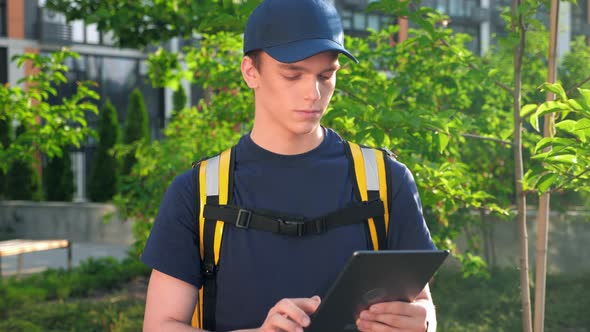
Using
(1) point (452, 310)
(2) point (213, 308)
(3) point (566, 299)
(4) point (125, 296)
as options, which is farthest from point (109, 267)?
(2) point (213, 308)

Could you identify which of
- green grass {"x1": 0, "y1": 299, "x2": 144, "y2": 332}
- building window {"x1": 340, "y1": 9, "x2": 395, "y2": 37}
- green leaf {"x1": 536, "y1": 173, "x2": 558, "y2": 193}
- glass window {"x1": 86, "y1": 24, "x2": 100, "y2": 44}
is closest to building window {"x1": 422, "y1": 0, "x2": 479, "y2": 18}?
building window {"x1": 340, "y1": 9, "x2": 395, "y2": 37}

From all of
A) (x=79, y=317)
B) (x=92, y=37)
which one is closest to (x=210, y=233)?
(x=79, y=317)

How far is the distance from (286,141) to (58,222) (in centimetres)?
1808

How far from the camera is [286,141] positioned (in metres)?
2.41

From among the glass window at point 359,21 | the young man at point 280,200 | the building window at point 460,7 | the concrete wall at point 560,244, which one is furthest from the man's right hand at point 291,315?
the building window at point 460,7

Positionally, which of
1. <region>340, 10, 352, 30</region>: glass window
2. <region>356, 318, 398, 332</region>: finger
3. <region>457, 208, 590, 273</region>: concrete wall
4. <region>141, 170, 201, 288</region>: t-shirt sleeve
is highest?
<region>340, 10, 352, 30</region>: glass window

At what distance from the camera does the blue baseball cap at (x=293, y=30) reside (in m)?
2.25

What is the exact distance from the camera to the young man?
2.29 metres

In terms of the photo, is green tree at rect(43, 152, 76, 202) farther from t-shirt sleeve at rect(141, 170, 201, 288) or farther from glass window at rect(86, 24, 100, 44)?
t-shirt sleeve at rect(141, 170, 201, 288)

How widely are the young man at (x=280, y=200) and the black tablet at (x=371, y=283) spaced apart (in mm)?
176

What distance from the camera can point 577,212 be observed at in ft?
39.1

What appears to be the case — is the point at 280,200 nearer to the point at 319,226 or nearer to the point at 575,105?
the point at 319,226

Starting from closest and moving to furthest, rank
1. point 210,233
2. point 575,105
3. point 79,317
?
1. point 210,233
2. point 575,105
3. point 79,317

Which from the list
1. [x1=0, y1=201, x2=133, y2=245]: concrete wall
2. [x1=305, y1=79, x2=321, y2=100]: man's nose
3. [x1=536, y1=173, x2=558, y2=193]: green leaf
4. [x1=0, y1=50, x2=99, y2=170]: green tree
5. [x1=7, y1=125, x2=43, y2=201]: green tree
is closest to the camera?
[x1=305, y1=79, x2=321, y2=100]: man's nose
